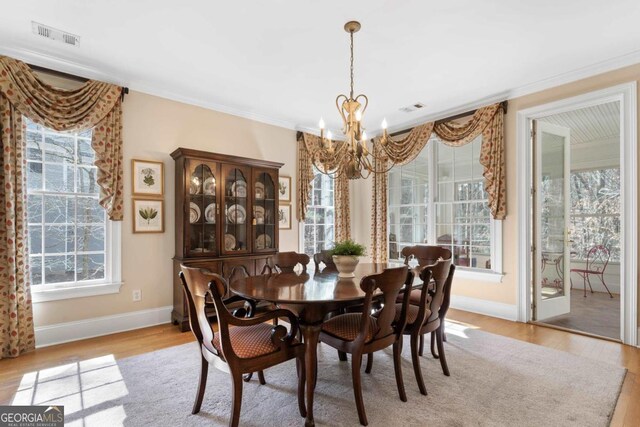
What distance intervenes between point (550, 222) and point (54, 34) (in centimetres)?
553

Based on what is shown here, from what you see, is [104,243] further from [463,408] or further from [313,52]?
[463,408]

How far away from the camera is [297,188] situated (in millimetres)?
5078

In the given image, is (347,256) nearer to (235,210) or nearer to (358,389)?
(358,389)

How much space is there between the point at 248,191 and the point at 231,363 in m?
2.67

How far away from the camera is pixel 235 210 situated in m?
4.05

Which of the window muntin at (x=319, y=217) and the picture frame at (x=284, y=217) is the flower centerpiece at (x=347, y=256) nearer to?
the picture frame at (x=284, y=217)

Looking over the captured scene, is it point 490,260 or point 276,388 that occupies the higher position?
point 490,260

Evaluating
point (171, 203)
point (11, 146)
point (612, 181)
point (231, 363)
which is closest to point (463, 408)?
point (231, 363)

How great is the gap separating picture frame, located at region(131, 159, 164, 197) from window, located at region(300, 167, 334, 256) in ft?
7.49

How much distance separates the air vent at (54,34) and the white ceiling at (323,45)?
57mm

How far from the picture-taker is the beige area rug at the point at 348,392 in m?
1.95

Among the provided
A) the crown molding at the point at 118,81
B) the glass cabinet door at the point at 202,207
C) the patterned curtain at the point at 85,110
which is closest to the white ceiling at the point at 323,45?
the crown molding at the point at 118,81

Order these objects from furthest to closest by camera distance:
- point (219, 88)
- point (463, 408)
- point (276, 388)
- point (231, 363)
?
point (219, 88), point (276, 388), point (463, 408), point (231, 363)

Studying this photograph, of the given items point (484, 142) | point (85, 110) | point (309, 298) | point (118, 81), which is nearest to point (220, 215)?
point (85, 110)
